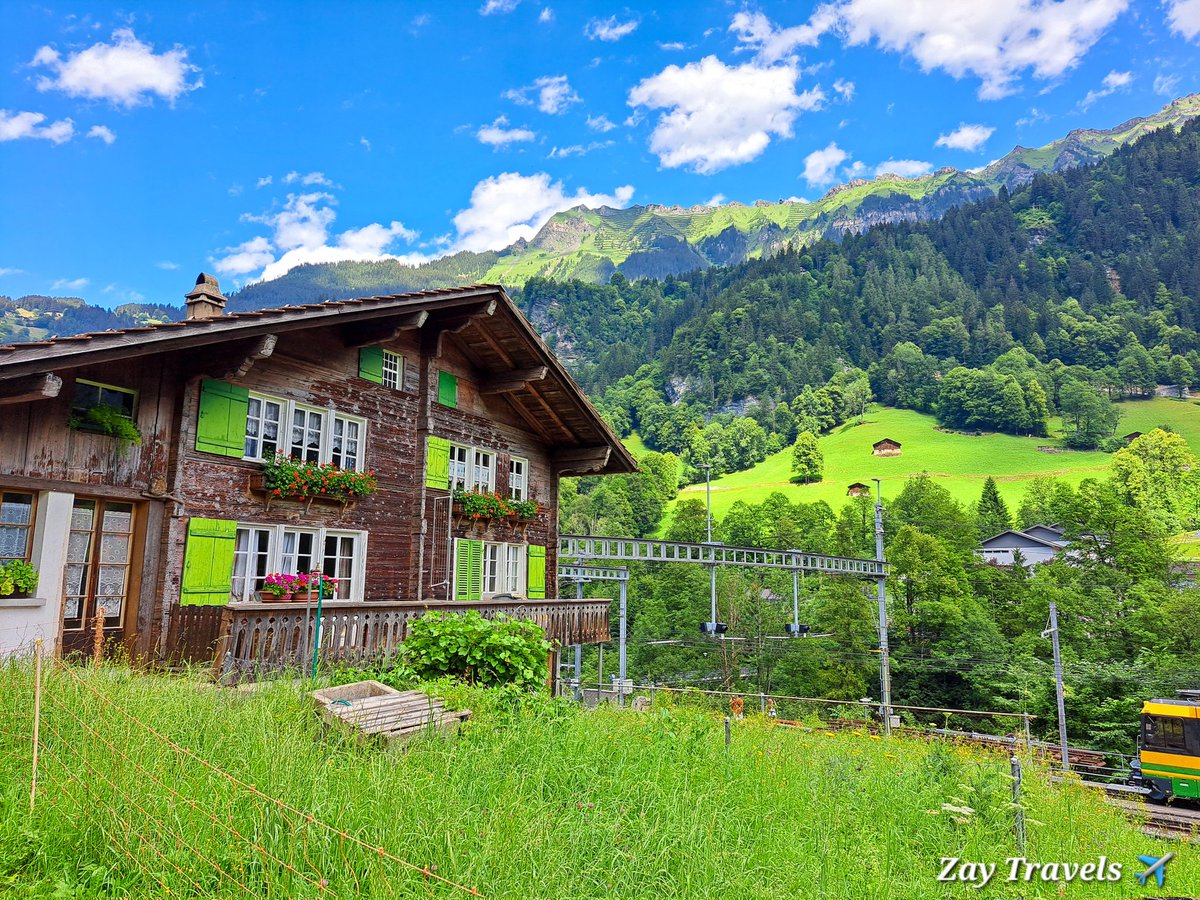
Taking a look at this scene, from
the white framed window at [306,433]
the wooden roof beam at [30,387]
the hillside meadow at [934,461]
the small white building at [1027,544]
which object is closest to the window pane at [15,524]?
the wooden roof beam at [30,387]

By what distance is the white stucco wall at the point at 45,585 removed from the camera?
30.1ft

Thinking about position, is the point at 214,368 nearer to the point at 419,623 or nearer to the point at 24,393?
the point at 24,393

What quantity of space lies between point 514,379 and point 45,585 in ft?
32.0

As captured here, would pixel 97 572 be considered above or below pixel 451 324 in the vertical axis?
below

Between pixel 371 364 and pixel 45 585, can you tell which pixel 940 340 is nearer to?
pixel 371 364

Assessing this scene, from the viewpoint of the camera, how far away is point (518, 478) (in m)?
18.7

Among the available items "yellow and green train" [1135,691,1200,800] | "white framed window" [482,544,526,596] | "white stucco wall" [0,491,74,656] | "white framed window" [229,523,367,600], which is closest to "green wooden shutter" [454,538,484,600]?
"white framed window" [482,544,526,596]

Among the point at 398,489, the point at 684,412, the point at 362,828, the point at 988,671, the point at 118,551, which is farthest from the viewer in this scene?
the point at 684,412

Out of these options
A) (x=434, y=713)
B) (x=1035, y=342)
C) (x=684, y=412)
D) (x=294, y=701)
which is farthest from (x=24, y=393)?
(x=1035, y=342)

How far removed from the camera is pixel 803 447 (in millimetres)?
114000

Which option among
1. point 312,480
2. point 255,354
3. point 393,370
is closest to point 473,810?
point 255,354

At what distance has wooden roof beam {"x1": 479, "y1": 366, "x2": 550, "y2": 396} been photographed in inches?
663

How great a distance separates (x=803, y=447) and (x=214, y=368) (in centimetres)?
10893

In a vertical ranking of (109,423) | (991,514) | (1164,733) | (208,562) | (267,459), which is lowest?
(1164,733)
